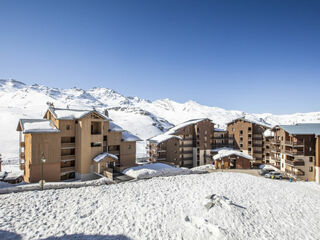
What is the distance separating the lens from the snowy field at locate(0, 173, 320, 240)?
13750 mm

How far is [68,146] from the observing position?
97.2 ft

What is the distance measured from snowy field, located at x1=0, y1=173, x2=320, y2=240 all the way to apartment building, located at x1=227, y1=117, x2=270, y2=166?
30958mm

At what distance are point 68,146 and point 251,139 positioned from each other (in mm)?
48122

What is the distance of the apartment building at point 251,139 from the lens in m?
54.5

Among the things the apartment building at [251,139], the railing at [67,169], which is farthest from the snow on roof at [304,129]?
the railing at [67,169]

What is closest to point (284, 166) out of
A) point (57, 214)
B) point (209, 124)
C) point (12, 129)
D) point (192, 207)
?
point (209, 124)

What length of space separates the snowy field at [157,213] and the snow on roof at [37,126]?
32.6 feet

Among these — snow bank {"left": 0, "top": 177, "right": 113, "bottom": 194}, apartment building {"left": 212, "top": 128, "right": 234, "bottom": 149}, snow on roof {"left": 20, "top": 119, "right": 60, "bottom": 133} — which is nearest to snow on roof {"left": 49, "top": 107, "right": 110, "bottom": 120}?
snow on roof {"left": 20, "top": 119, "right": 60, "bottom": 133}

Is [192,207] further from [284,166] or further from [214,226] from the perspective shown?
[284,166]

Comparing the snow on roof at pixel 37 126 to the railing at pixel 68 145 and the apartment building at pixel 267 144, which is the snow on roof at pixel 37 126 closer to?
the railing at pixel 68 145

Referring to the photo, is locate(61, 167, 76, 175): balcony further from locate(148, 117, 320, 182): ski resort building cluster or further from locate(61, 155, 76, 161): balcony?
locate(148, 117, 320, 182): ski resort building cluster

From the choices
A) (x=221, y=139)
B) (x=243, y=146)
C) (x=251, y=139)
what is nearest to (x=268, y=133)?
(x=251, y=139)

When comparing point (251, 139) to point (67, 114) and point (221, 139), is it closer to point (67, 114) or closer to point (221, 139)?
point (221, 139)

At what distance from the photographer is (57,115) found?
2875 centimetres
